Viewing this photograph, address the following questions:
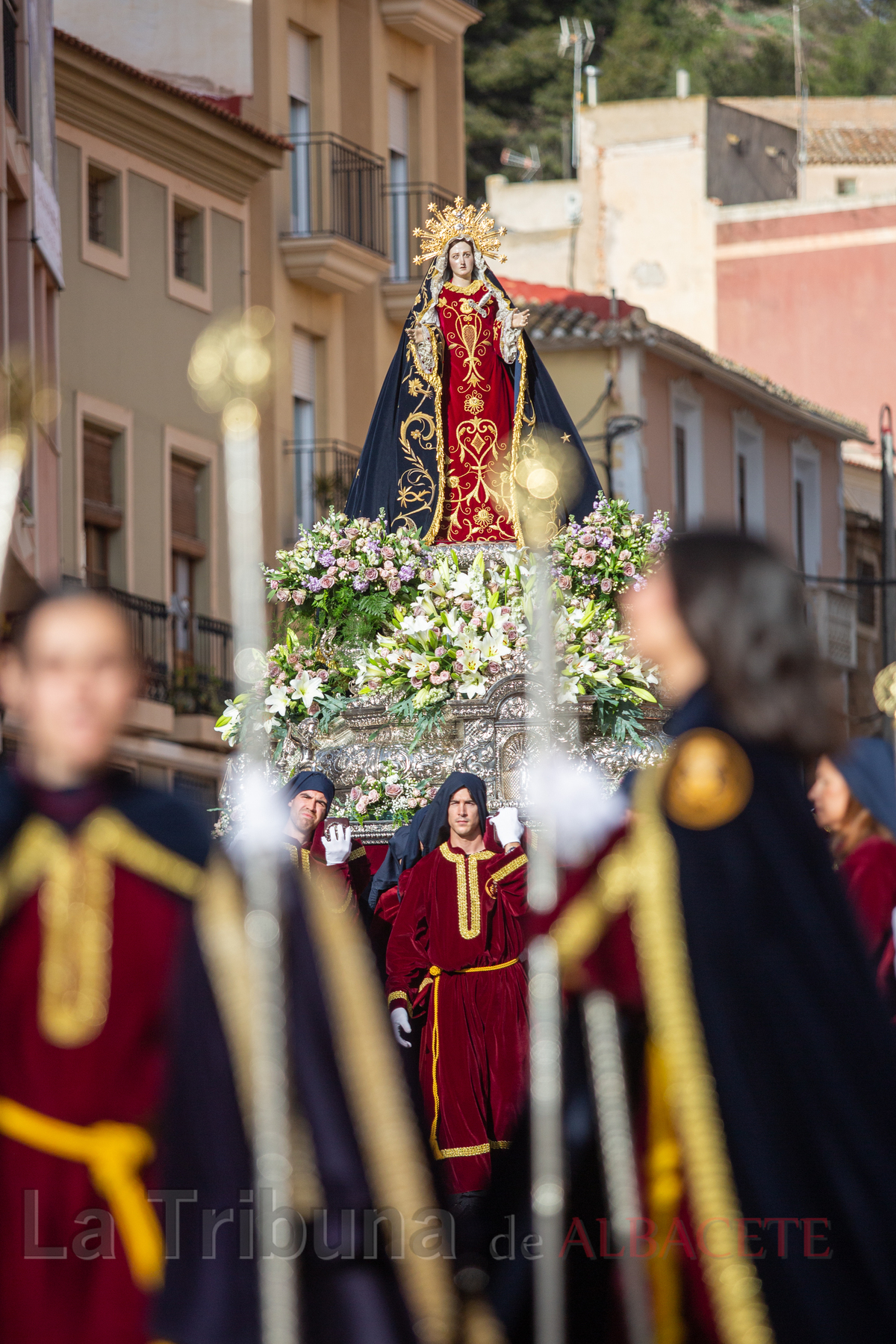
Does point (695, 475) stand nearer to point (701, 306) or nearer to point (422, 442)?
point (701, 306)

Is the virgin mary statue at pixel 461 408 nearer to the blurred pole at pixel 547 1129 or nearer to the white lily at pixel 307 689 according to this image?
the white lily at pixel 307 689

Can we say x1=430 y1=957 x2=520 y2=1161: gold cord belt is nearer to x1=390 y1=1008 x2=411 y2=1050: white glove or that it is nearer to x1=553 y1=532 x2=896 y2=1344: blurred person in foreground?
x1=390 y1=1008 x2=411 y2=1050: white glove

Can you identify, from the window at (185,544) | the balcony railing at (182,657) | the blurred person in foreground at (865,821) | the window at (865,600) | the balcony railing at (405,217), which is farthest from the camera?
the window at (865,600)

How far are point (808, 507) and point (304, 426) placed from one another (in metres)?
10.3

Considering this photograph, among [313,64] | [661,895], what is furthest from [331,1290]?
[313,64]

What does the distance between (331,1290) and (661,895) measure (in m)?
0.77

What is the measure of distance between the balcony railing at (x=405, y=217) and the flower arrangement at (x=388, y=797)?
16002 mm

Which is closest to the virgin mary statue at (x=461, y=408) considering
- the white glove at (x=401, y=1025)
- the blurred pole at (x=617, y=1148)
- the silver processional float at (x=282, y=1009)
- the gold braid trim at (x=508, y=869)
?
the gold braid trim at (x=508, y=869)

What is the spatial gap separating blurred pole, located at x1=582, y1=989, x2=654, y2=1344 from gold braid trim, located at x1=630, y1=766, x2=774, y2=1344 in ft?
0.50

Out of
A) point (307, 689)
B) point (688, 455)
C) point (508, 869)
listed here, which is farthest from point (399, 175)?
point (508, 869)

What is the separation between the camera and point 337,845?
955 centimetres

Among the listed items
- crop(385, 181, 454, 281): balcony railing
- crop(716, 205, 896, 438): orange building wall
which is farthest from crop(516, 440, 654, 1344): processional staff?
crop(716, 205, 896, 438): orange building wall

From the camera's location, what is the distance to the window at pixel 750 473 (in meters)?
31.2

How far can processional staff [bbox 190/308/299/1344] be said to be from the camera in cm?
335
